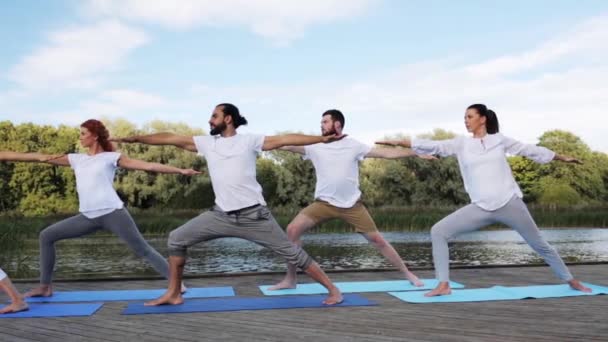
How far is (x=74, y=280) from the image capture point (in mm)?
6766

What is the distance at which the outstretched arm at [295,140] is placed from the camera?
4.73 m

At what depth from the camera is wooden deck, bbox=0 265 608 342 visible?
3846 mm

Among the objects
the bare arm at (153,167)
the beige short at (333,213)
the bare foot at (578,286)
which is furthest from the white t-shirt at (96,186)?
the bare foot at (578,286)

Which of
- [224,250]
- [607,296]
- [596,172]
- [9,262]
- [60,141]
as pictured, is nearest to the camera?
[607,296]

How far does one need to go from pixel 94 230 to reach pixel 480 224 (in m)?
3.47

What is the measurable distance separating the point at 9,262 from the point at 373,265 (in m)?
6.19

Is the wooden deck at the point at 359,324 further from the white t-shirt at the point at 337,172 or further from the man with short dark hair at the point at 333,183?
the white t-shirt at the point at 337,172

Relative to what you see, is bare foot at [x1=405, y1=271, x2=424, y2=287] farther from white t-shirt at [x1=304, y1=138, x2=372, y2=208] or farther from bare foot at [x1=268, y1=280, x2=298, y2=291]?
bare foot at [x1=268, y1=280, x2=298, y2=291]

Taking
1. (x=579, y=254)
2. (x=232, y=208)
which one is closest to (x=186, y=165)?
(x=579, y=254)

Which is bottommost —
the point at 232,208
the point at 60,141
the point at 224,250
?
the point at 224,250

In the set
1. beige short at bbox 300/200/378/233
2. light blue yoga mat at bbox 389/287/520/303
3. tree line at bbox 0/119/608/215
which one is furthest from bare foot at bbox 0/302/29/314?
tree line at bbox 0/119/608/215

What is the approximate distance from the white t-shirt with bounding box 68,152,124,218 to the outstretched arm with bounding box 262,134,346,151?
1441 mm

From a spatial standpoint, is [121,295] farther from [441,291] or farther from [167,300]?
[441,291]

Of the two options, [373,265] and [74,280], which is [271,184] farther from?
[74,280]
